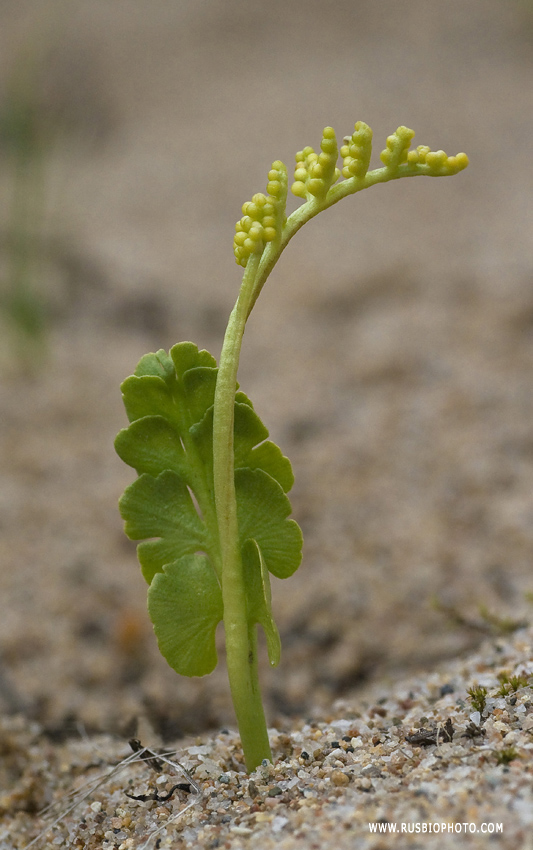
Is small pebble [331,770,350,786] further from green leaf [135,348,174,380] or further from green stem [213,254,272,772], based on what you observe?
green leaf [135,348,174,380]

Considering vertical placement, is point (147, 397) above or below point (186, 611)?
above

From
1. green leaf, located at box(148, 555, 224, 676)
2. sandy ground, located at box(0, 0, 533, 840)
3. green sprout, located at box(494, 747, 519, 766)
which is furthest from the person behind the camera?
sandy ground, located at box(0, 0, 533, 840)

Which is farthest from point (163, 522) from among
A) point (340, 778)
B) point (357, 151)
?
point (357, 151)

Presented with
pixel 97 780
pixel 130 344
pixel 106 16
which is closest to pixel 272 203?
pixel 97 780

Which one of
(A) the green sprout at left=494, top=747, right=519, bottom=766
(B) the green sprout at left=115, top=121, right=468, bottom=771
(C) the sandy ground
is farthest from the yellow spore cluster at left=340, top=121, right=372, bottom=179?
(C) the sandy ground

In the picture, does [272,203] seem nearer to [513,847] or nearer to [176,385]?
[176,385]

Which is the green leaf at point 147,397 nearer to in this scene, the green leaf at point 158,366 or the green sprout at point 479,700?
the green leaf at point 158,366

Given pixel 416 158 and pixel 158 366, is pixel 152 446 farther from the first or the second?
pixel 416 158

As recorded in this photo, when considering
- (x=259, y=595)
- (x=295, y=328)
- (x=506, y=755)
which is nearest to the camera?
(x=506, y=755)
